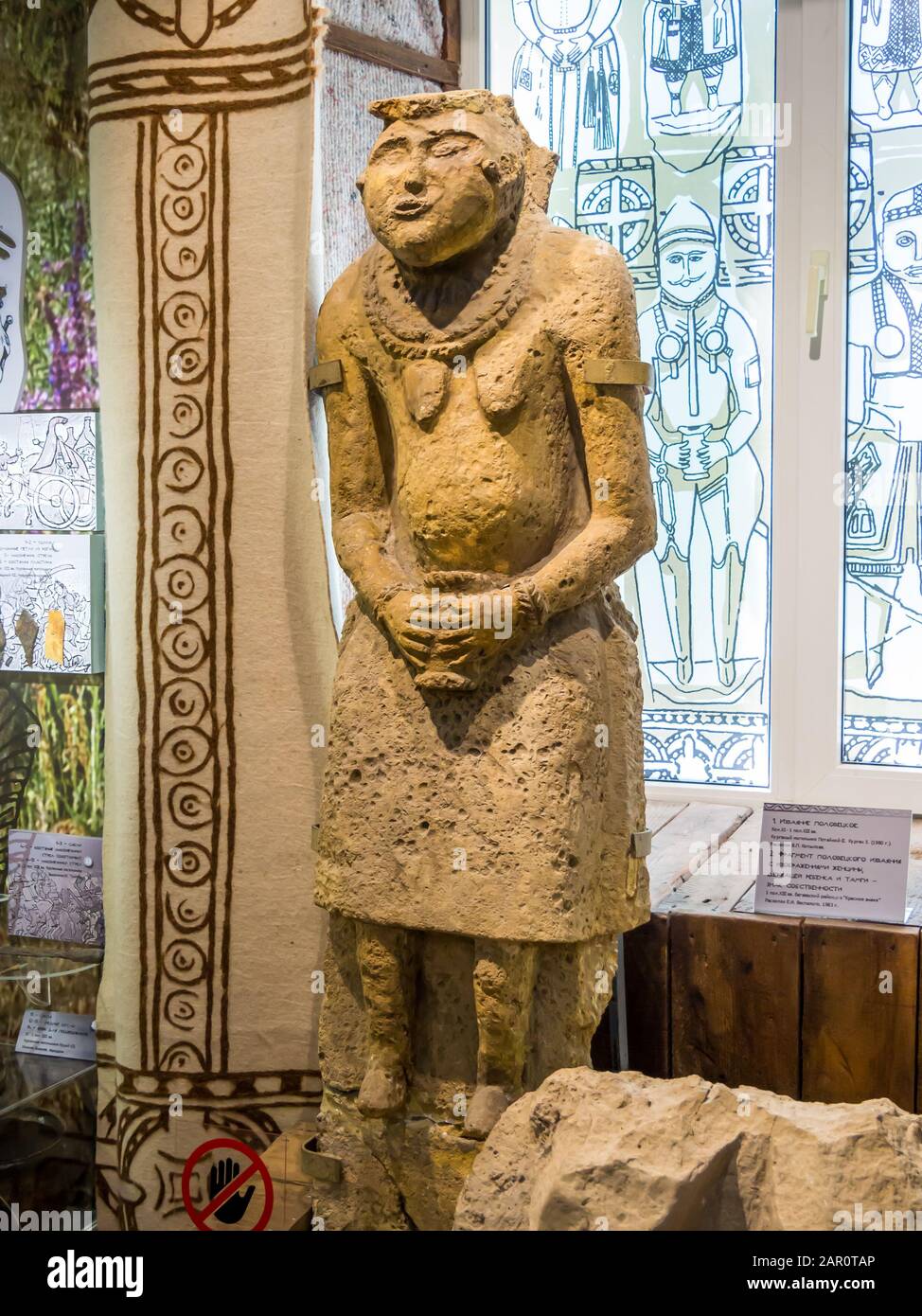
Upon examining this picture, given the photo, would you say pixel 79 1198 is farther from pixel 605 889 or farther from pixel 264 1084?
pixel 605 889

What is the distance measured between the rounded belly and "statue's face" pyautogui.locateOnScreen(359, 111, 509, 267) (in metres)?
0.33

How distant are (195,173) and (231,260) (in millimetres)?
193

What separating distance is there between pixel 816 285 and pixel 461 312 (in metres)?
1.57

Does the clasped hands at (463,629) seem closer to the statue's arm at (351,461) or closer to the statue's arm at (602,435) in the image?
the statue's arm at (602,435)

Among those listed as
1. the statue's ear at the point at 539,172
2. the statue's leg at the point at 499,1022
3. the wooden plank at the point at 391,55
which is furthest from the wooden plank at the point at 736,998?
the wooden plank at the point at 391,55

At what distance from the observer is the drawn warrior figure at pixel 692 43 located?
364 cm

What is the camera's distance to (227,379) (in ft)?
9.36

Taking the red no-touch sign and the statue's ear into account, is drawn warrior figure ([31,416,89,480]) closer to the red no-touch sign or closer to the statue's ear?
the statue's ear

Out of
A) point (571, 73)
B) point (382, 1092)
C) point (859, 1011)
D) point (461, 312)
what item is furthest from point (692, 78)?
point (382, 1092)

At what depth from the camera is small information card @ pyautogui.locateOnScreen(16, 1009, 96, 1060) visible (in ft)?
10.3

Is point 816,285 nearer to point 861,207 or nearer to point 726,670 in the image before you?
point 861,207

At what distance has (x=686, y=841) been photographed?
349 cm
